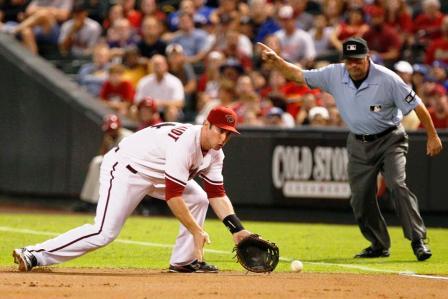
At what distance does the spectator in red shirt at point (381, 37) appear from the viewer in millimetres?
16750

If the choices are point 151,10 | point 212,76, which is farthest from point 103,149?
point 151,10

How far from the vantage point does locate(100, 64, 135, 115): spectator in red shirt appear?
1791 cm

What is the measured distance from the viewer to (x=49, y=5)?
67.4ft

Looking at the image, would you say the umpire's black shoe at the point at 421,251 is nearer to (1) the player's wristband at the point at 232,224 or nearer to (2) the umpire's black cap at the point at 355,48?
(2) the umpire's black cap at the point at 355,48

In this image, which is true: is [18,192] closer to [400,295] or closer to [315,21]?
[315,21]

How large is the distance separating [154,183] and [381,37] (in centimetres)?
867

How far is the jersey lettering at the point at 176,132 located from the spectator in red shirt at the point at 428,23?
898 centimetres

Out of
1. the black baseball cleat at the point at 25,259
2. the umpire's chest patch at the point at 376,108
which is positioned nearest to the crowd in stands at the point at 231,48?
the umpire's chest patch at the point at 376,108

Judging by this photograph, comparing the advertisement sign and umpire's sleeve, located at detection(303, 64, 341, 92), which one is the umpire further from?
the advertisement sign

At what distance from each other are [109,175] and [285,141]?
23.6ft

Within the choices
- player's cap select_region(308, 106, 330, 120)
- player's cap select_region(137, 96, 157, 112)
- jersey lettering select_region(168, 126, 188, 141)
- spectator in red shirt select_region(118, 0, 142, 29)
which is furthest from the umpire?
spectator in red shirt select_region(118, 0, 142, 29)

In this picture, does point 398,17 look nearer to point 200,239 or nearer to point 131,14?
point 131,14

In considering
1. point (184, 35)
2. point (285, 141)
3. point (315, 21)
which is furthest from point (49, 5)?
point (285, 141)

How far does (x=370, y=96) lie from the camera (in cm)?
1062
